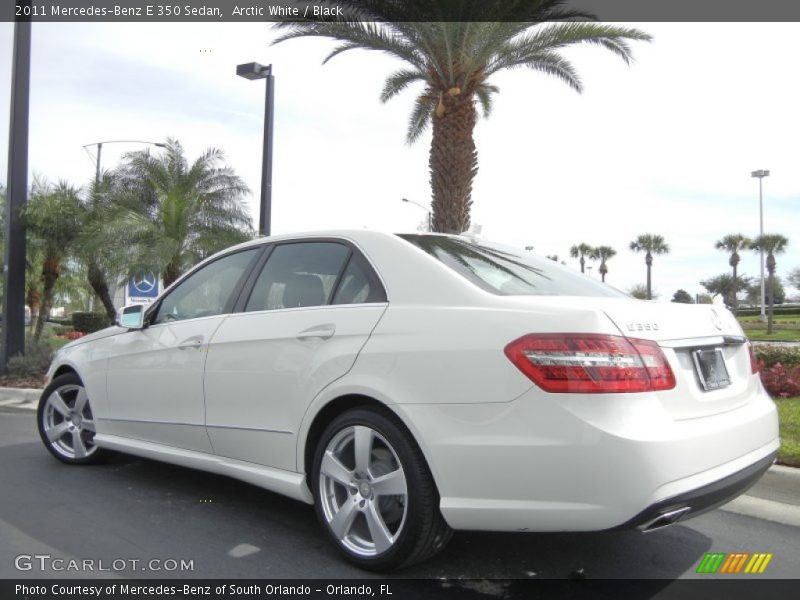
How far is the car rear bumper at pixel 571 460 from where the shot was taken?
254 centimetres

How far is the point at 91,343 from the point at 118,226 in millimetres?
10224

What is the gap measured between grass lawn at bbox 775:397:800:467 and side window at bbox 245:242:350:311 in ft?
11.6

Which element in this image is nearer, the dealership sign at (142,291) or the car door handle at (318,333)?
the car door handle at (318,333)

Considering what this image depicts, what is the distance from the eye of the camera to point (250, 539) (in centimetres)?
368

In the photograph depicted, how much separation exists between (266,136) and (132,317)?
25.9ft

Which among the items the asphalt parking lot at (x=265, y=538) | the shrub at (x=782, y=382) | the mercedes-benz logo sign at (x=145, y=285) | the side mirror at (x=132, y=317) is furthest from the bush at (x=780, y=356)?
the mercedes-benz logo sign at (x=145, y=285)

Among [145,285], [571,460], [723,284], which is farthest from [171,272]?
[723,284]

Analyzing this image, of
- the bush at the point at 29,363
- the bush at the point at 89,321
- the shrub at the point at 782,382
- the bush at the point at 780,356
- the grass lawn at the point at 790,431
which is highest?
the bush at the point at 780,356

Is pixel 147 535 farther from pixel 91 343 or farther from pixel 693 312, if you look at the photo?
pixel 693 312

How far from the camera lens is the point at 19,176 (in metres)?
11.1

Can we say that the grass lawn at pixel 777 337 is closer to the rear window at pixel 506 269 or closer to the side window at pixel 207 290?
the rear window at pixel 506 269

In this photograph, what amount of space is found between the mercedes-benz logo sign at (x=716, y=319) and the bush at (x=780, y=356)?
6.44 meters

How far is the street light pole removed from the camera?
10.8 m

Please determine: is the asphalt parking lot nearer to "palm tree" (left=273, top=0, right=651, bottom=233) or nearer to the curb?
the curb
